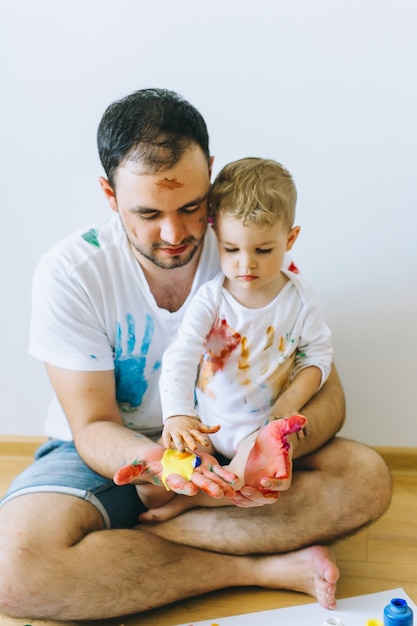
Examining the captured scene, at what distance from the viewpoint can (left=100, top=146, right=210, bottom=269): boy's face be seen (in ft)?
4.53

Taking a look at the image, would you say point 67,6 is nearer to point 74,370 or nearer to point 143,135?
point 143,135

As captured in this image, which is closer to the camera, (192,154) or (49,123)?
(192,154)

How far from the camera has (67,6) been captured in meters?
1.76

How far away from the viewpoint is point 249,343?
4.76ft

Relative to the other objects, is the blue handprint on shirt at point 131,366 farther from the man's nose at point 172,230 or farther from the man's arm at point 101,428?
the man's nose at point 172,230

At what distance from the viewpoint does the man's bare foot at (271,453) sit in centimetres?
131

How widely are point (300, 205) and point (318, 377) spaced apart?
0.46 metres

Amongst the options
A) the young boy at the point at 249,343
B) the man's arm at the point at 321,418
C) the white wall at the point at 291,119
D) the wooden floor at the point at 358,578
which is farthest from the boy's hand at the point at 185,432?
the white wall at the point at 291,119

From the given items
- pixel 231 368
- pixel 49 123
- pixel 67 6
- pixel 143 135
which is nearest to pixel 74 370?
pixel 231 368

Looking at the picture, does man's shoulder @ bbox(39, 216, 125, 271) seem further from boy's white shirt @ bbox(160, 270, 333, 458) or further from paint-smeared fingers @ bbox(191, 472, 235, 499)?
paint-smeared fingers @ bbox(191, 472, 235, 499)

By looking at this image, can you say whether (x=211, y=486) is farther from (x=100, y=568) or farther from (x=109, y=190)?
(x=109, y=190)

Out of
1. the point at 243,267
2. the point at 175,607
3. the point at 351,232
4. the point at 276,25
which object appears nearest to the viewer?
the point at 243,267

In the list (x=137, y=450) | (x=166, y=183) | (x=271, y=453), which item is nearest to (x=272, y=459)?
(x=271, y=453)

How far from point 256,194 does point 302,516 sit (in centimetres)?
58
